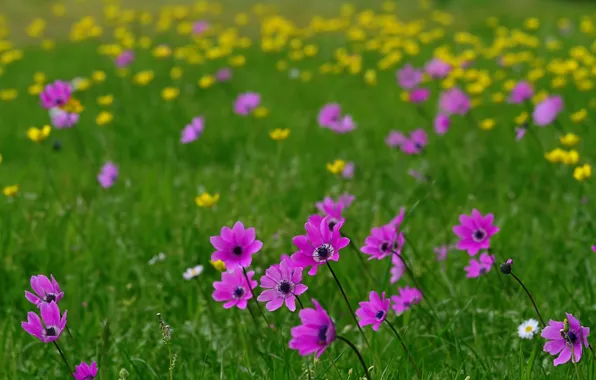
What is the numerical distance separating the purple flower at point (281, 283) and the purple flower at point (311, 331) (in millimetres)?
145

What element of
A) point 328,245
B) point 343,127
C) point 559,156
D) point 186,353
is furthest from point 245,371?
point 343,127

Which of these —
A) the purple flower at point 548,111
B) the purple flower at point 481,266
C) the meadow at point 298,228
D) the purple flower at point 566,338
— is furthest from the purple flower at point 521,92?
the purple flower at point 566,338

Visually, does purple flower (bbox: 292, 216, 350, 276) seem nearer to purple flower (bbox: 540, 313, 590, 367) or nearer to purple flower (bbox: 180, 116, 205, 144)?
purple flower (bbox: 540, 313, 590, 367)

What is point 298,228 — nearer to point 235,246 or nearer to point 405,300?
point 405,300

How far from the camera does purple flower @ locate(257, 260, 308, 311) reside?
1.37m

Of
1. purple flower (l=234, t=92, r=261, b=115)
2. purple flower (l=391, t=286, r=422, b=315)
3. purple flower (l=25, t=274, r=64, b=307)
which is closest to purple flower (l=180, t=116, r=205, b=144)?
purple flower (l=234, t=92, r=261, b=115)

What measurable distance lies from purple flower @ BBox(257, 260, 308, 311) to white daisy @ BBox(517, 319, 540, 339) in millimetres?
789

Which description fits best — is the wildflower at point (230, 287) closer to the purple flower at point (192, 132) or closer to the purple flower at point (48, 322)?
the purple flower at point (48, 322)

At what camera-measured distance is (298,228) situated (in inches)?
113

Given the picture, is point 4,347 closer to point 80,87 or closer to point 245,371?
point 245,371

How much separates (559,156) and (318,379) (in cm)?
178

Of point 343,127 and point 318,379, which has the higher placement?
point 318,379

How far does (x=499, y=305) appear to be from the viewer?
87.2 inches

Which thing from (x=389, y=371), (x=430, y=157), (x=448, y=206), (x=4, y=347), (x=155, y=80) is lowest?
(x=155, y=80)
